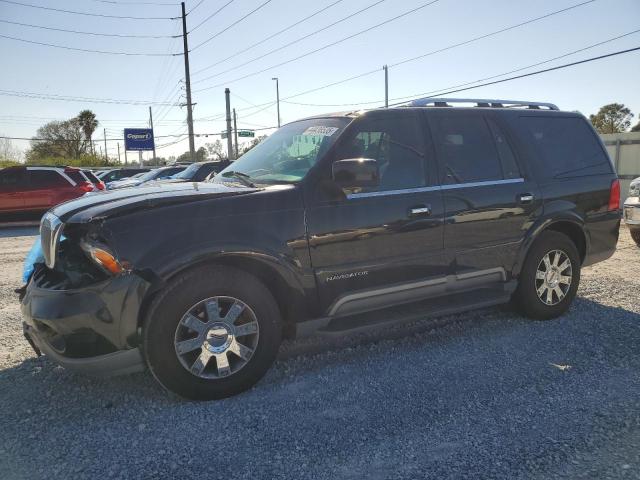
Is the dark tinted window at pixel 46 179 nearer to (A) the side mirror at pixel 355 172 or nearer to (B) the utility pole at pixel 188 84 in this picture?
(A) the side mirror at pixel 355 172

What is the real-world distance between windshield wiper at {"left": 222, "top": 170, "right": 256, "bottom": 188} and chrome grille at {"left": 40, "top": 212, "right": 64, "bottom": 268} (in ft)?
4.17

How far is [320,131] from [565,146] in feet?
8.47

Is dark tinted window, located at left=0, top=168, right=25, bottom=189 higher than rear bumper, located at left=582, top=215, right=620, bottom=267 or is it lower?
higher

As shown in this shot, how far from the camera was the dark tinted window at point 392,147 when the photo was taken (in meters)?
3.70

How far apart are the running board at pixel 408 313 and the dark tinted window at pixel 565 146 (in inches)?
51.7

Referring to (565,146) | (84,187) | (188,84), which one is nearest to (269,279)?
(565,146)

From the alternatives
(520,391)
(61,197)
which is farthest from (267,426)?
(61,197)

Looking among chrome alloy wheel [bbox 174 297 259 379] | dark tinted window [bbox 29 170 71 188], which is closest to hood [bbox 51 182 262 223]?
chrome alloy wheel [bbox 174 297 259 379]

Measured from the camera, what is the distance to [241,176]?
3.97 metres

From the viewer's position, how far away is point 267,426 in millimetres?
2871

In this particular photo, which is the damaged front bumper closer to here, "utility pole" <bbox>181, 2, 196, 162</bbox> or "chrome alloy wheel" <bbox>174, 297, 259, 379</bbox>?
"chrome alloy wheel" <bbox>174, 297, 259, 379</bbox>

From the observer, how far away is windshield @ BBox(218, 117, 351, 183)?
11.9 feet

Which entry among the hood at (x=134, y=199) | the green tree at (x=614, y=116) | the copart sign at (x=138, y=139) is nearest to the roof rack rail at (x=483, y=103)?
the hood at (x=134, y=199)

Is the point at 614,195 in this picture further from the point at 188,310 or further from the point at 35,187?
the point at 35,187
